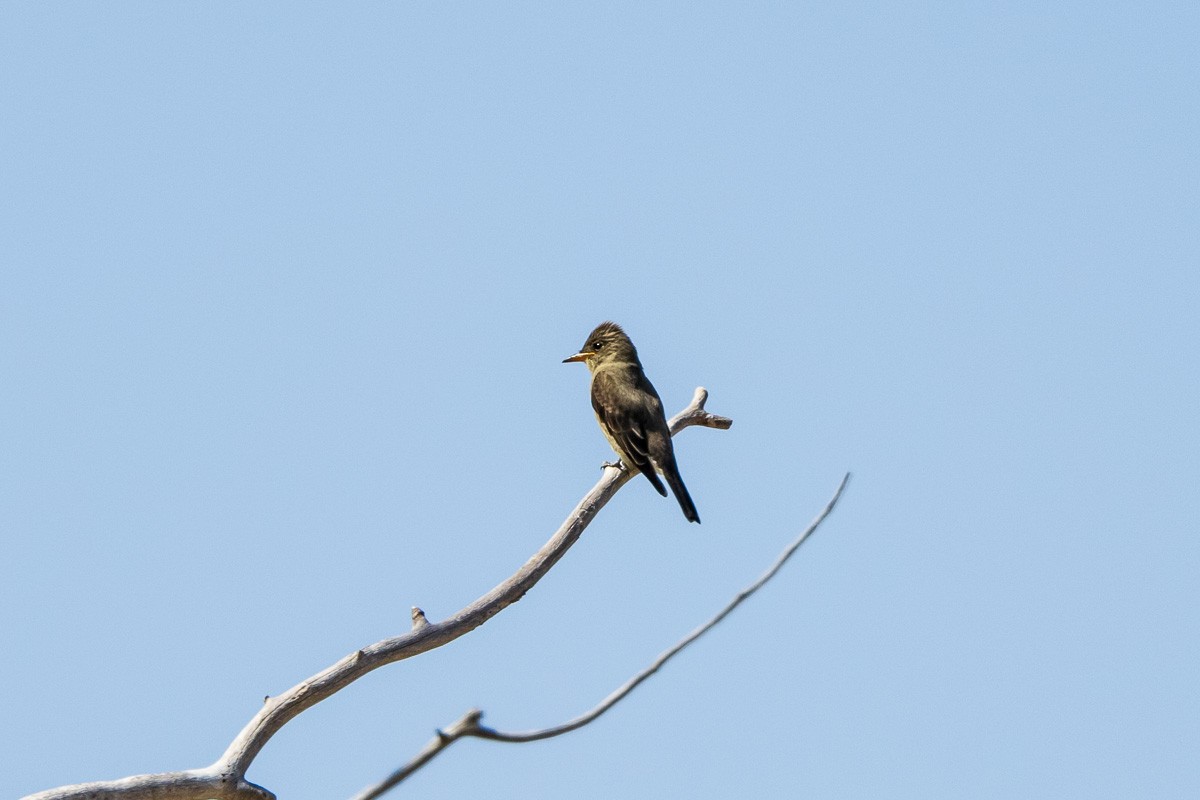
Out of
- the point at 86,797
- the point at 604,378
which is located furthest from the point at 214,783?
the point at 604,378

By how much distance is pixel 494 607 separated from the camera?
22.1 feet

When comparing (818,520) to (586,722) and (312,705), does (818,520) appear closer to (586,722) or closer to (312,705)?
(586,722)

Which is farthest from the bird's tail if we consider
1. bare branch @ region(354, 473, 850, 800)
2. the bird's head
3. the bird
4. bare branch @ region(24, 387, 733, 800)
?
bare branch @ region(354, 473, 850, 800)

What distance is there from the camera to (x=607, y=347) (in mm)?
11719

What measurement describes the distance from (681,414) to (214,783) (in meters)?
4.87

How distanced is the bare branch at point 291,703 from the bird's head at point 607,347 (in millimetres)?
4312

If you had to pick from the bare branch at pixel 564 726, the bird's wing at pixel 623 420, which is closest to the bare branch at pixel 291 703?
the bird's wing at pixel 623 420

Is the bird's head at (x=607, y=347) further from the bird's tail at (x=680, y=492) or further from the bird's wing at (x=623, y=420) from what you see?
the bird's tail at (x=680, y=492)

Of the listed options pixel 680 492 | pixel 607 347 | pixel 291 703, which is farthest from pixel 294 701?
pixel 607 347

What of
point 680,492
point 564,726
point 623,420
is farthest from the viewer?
point 623,420

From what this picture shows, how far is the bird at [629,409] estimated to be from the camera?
9.94 m

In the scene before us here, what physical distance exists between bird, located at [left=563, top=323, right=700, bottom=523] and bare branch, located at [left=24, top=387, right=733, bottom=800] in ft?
8.38

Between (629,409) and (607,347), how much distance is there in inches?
52.1

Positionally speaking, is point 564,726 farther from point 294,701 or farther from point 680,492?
point 680,492
